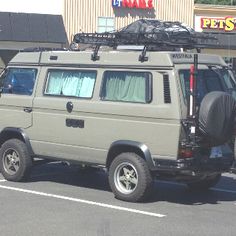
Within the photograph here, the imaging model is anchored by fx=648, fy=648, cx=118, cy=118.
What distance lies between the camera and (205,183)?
1007 centimetres

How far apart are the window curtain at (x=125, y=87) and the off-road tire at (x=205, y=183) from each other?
1915 mm

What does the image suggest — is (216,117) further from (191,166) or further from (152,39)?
(152,39)

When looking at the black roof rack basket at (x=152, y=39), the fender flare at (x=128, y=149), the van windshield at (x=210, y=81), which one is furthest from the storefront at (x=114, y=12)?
the fender flare at (x=128, y=149)

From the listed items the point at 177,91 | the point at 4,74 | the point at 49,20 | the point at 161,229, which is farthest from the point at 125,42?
the point at 49,20

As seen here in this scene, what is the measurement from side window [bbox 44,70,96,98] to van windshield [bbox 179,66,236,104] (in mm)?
1488

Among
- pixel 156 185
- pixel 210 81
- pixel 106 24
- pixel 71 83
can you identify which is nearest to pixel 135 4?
pixel 106 24

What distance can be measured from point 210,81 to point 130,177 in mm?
1769

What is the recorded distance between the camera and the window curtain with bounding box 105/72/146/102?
896 centimetres

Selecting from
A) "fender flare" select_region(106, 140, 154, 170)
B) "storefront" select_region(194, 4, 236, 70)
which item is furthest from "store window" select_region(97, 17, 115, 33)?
"fender flare" select_region(106, 140, 154, 170)

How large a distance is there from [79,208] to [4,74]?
127 inches

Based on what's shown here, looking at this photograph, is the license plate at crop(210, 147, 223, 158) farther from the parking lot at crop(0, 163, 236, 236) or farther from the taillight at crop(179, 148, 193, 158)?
the parking lot at crop(0, 163, 236, 236)

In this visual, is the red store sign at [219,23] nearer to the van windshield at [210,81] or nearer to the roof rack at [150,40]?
the roof rack at [150,40]

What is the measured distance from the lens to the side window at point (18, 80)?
1029 cm

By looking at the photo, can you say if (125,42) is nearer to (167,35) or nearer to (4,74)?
(167,35)
